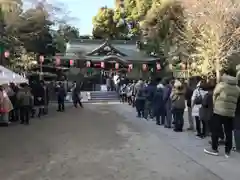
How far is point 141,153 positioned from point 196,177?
7.86 feet

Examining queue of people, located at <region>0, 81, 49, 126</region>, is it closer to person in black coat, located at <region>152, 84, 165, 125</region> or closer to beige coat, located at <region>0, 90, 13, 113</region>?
beige coat, located at <region>0, 90, 13, 113</region>

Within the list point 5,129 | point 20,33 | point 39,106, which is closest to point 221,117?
point 5,129

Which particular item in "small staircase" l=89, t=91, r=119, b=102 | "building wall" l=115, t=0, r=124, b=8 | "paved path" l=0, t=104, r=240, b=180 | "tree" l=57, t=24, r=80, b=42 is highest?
"building wall" l=115, t=0, r=124, b=8

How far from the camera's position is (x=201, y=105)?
10523 millimetres

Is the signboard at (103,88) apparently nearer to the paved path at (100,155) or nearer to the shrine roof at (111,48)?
the shrine roof at (111,48)

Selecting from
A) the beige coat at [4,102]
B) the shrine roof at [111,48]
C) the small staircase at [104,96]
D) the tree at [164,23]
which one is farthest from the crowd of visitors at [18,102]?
the shrine roof at [111,48]

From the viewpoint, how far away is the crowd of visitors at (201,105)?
323 inches

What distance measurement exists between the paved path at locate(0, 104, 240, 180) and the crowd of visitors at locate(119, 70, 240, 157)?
46 centimetres

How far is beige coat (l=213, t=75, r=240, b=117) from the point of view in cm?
814

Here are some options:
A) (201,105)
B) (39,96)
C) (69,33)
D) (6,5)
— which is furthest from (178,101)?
(69,33)

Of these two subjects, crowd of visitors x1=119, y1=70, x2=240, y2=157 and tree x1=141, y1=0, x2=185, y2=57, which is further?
tree x1=141, y1=0, x2=185, y2=57

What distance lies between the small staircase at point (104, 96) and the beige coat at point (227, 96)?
24765mm

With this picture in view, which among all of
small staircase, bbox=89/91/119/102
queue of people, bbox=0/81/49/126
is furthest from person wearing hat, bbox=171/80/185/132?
small staircase, bbox=89/91/119/102

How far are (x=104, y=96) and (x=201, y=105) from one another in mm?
24023
